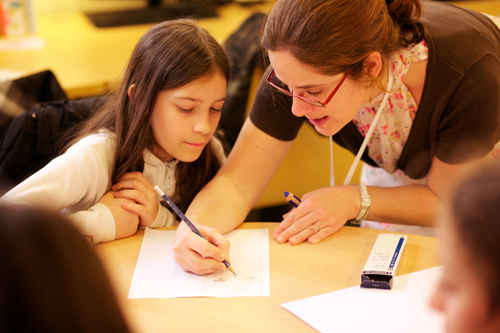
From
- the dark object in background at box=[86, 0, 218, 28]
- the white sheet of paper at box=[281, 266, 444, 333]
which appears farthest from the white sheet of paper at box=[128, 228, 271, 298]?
the dark object in background at box=[86, 0, 218, 28]

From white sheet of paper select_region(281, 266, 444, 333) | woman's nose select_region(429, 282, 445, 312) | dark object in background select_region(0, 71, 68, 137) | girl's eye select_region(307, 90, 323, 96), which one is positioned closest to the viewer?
woman's nose select_region(429, 282, 445, 312)

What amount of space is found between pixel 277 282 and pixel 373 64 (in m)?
0.47

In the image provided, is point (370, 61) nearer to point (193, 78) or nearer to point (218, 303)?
point (193, 78)

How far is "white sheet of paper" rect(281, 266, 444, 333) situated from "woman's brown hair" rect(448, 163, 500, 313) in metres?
0.34

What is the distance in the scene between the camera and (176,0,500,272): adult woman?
93 centimetres

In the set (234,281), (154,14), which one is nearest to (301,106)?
(234,281)

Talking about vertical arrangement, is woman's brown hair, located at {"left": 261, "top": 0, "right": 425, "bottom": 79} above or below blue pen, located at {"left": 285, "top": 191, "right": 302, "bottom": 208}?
above

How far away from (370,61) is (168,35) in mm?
507

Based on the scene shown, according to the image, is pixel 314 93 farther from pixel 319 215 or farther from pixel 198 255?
pixel 198 255

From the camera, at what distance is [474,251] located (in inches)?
16.6

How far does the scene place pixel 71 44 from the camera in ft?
8.59

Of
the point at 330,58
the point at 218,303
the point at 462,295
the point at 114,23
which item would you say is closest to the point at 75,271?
the point at 462,295

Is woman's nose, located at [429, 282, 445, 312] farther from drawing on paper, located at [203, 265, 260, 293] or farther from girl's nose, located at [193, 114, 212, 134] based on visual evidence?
girl's nose, located at [193, 114, 212, 134]

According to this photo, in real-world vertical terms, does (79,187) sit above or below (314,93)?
below
